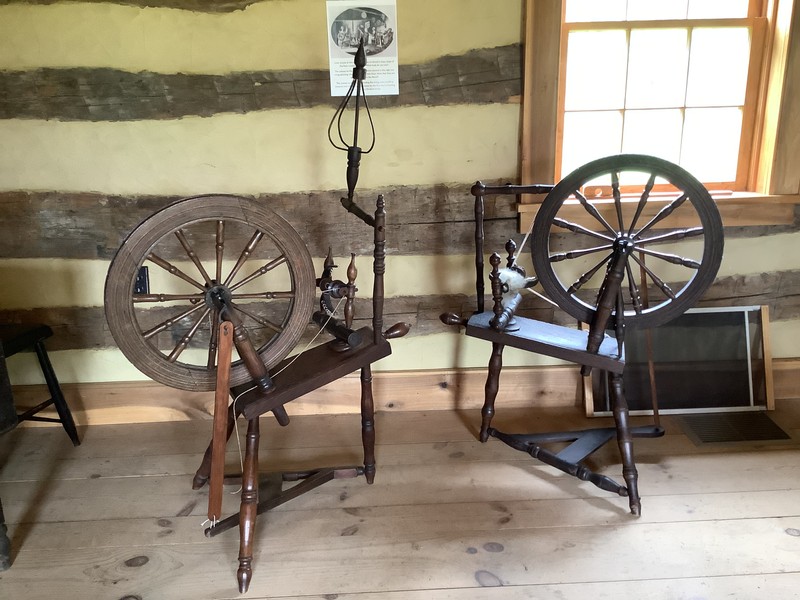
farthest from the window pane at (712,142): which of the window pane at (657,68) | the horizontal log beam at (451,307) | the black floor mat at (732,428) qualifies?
the black floor mat at (732,428)

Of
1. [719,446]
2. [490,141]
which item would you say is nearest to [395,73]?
[490,141]

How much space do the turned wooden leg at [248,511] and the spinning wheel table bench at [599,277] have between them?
714mm

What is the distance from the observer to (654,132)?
2225mm

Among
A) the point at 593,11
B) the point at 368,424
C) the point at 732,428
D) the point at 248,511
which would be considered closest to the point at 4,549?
the point at 248,511

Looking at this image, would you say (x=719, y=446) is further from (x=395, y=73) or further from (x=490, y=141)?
(x=395, y=73)

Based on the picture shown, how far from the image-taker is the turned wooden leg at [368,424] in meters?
1.86

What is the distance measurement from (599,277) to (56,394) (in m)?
1.99

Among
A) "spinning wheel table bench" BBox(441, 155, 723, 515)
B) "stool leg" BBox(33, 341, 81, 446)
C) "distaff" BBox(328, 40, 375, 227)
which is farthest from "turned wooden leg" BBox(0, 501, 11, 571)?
"spinning wheel table bench" BBox(441, 155, 723, 515)

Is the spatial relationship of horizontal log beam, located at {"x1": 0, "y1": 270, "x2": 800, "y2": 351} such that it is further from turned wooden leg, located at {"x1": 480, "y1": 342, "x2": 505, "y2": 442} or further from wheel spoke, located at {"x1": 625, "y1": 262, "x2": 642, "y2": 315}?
wheel spoke, located at {"x1": 625, "y1": 262, "x2": 642, "y2": 315}

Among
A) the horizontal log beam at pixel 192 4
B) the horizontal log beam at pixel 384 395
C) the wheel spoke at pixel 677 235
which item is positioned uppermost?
the horizontal log beam at pixel 192 4

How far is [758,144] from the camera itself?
220cm

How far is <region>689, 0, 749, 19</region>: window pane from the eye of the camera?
6.96 ft

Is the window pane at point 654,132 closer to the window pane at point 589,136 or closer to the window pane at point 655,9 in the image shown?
the window pane at point 589,136

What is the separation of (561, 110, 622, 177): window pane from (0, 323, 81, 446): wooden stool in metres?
1.92
